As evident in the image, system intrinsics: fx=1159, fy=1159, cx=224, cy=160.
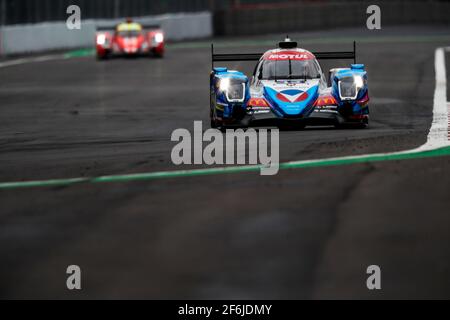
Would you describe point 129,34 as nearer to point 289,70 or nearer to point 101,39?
point 101,39

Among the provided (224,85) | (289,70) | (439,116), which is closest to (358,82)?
(289,70)

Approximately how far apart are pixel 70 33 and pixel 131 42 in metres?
8.87

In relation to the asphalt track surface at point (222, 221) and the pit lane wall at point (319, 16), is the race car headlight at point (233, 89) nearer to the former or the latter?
the asphalt track surface at point (222, 221)

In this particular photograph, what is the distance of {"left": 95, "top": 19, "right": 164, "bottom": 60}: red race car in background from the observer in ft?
120

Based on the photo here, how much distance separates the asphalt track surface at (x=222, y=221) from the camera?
712cm

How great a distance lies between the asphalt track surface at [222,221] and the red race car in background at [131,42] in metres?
19.7

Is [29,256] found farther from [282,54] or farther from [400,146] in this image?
[282,54]

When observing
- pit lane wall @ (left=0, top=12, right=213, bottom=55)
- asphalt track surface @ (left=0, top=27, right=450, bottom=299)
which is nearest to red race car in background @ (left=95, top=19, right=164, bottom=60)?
pit lane wall @ (left=0, top=12, right=213, bottom=55)

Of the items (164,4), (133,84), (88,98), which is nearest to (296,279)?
(88,98)

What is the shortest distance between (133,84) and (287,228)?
60.6 ft

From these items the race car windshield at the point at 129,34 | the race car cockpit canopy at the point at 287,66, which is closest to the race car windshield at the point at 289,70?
the race car cockpit canopy at the point at 287,66

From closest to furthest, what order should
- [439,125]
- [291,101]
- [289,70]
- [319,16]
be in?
[291,101]
[439,125]
[289,70]
[319,16]

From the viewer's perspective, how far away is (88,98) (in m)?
23.1

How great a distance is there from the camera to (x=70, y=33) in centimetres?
4516
